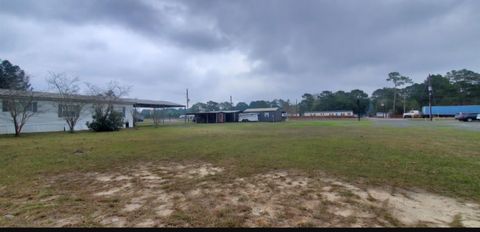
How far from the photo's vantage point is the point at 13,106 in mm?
18953

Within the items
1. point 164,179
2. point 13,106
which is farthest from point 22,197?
point 13,106

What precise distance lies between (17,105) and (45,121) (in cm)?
415

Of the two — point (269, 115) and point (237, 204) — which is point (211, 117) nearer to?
point (269, 115)

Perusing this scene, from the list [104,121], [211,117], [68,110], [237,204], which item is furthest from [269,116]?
[237,204]

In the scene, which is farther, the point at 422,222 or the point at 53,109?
the point at 53,109

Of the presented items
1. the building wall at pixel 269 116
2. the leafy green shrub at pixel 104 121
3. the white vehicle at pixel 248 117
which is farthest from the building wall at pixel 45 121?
the building wall at pixel 269 116

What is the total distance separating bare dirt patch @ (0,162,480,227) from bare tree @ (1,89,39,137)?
18917 mm

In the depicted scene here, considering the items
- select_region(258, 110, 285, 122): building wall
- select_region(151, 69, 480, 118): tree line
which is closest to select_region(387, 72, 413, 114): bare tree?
select_region(151, 69, 480, 118): tree line

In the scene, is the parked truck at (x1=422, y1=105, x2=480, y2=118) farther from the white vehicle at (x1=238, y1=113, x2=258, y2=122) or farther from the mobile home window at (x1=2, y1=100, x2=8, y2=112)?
the mobile home window at (x1=2, y1=100, x2=8, y2=112)

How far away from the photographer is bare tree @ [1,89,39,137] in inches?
744

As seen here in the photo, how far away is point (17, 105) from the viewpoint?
19328 millimetres

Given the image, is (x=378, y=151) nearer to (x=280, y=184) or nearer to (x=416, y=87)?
(x=280, y=184)

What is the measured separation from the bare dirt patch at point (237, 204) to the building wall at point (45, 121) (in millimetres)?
21250
